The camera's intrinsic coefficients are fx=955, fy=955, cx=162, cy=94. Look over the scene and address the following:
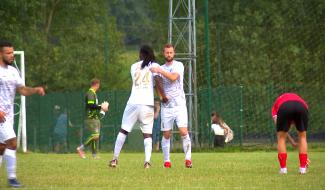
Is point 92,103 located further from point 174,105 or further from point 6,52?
point 6,52

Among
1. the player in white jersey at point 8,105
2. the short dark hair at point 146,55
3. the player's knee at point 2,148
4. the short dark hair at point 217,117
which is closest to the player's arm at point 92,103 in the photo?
the short dark hair at point 146,55

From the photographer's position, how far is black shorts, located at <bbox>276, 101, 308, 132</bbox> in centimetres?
1420

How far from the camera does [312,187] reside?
1184 cm

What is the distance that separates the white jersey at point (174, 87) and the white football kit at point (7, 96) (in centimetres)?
418

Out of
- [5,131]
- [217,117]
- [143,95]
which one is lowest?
[5,131]

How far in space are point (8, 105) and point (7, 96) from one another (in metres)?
0.12

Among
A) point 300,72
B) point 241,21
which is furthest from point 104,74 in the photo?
point 300,72

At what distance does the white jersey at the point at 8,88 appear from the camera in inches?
483

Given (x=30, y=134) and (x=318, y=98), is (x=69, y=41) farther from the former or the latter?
(x=318, y=98)

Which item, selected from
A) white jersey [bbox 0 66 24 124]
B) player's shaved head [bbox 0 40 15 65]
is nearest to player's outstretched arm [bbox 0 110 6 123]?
white jersey [bbox 0 66 24 124]

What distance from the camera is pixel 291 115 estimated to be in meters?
Answer: 14.2

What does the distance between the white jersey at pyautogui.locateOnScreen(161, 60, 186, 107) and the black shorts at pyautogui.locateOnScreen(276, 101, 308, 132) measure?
247 cm

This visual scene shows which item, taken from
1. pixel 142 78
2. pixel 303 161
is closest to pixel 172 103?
pixel 142 78

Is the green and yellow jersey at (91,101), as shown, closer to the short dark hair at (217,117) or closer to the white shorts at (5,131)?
the short dark hair at (217,117)
